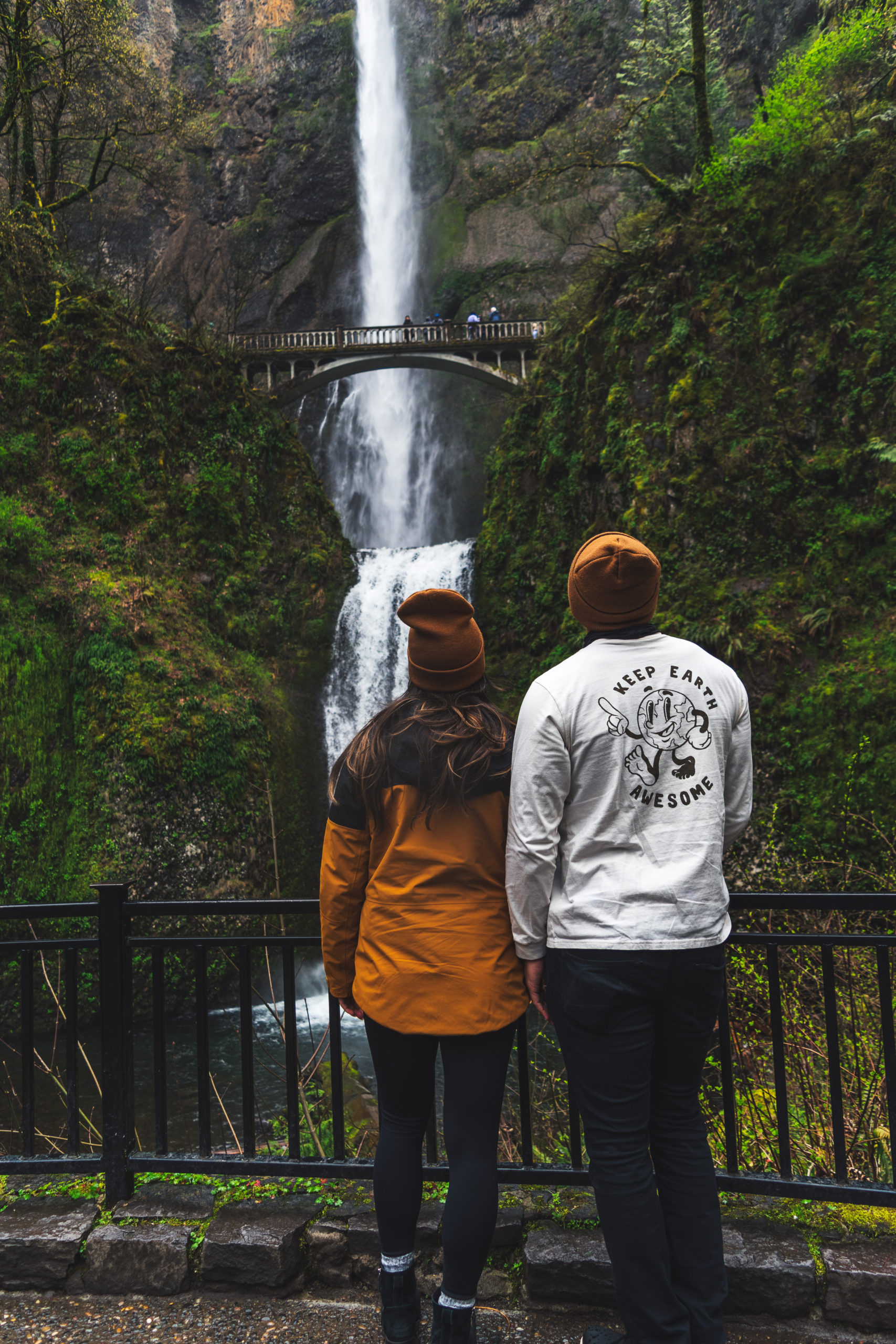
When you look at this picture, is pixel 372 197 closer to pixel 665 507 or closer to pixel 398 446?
pixel 398 446

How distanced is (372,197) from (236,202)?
6635mm

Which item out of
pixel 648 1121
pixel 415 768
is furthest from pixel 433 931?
pixel 648 1121

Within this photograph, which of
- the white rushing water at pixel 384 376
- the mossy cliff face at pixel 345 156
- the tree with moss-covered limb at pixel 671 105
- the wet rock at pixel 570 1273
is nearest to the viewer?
the wet rock at pixel 570 1273

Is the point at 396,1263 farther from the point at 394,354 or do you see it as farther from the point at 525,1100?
the point at 394,354

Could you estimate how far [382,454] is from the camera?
28.6 m

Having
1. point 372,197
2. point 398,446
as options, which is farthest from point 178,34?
point 398,446

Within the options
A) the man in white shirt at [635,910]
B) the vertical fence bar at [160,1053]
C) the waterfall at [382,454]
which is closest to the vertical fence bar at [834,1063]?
the man in white shirt at [635,910]

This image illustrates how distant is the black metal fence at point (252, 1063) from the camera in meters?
2.91

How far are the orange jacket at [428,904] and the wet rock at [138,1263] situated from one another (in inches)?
57.0

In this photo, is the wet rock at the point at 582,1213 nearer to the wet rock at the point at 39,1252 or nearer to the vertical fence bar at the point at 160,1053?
the vertical fence bar at the point at 160,1053

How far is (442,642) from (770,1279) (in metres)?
2.39

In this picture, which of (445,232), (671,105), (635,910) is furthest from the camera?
(445,232)

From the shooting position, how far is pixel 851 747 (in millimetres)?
10023

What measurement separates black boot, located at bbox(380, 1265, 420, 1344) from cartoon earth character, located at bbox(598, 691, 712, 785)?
5.36ft
